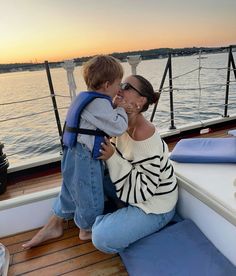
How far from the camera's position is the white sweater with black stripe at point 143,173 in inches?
49.8

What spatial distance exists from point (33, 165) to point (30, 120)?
4.71m

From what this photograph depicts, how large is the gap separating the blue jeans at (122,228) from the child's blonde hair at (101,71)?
1.96 ft

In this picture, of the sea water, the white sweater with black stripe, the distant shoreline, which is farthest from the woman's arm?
the sea water

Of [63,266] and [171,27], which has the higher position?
[171,27]

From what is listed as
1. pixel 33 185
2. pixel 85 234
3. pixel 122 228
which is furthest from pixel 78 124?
pixel 33 185

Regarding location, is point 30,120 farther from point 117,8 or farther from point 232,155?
point 232,155

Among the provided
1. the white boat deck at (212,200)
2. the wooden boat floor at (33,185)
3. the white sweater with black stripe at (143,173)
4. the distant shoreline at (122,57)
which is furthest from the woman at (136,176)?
the wooden boat floor at (33,185)

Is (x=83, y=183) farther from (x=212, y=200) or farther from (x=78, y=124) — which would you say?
(x=212, y=200)

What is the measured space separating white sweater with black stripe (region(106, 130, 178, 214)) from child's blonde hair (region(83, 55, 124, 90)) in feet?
0.99

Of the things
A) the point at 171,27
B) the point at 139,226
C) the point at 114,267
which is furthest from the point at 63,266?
the point at 171,27

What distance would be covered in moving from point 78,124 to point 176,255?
0.72 metres

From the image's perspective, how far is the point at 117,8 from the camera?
198 inches

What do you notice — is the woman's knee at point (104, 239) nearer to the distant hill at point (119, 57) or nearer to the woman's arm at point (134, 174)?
the woman's arm at point (134, 174)

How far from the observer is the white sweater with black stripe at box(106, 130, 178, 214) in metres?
1.26
